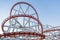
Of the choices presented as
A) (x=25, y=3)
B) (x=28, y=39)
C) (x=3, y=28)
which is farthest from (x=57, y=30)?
(x=3, y=28)

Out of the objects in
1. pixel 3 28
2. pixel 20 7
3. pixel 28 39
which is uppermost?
pixel 20 7

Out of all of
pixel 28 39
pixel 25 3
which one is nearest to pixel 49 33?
pixel 28 39

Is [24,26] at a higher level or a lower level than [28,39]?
higher

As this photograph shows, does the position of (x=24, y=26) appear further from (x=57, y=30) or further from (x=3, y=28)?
(x=57, y=30)

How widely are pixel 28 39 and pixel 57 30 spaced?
190 inches

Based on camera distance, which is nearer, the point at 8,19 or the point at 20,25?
the point at 8,19

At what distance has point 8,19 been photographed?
24156 mm

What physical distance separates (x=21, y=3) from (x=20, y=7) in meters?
0.71

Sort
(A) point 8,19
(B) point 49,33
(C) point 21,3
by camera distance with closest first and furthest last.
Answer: (A) point 8,19
(C) point 21,3
(B) point 49,33

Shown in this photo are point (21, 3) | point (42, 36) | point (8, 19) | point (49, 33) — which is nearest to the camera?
point (42, 36)

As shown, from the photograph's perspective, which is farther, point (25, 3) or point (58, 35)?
point (58, 35)

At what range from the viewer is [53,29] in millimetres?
26734

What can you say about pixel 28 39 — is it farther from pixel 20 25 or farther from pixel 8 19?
pixel 8 19

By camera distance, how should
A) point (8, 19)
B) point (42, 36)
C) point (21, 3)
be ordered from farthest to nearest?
point (21, 3) → point (8, 19) → point (42, 36)
